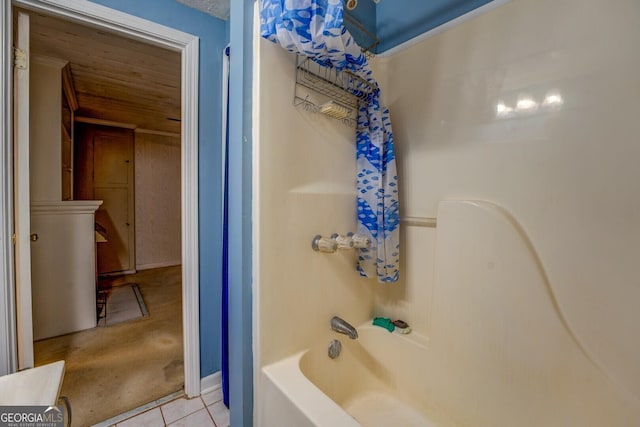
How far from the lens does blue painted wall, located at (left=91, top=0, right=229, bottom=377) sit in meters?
1.68

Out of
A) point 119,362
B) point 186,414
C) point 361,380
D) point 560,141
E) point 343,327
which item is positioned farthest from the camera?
point 119,362

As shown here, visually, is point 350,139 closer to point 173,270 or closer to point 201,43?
point 201,43

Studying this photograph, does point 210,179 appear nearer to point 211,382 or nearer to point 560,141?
point 211,382

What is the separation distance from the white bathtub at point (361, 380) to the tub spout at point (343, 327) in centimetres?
6

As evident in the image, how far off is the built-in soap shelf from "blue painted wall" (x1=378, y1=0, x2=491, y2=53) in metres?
1.17

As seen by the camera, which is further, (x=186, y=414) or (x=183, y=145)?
(x=183, y=145)

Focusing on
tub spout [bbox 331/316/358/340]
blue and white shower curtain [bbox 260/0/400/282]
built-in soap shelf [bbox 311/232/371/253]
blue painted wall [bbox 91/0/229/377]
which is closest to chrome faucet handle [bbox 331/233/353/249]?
built-in soap shelf [bbox 311/232/371/253]

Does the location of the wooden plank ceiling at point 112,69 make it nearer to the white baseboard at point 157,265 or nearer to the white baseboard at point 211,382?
the white baseboard at point 211,382

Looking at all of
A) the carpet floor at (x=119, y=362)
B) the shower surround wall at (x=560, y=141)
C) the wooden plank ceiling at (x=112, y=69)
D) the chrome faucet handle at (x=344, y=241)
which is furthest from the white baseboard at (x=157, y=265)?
Answer: the shower surround wall at (x=560, y=141)

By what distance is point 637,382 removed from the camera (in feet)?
2.73

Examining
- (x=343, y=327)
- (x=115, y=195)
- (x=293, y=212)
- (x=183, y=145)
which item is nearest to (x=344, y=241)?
(x=293, y=212)

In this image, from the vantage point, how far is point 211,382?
1751 mm

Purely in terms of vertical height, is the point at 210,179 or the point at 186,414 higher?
the point at 210,179

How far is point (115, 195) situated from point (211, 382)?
3.90 meters
